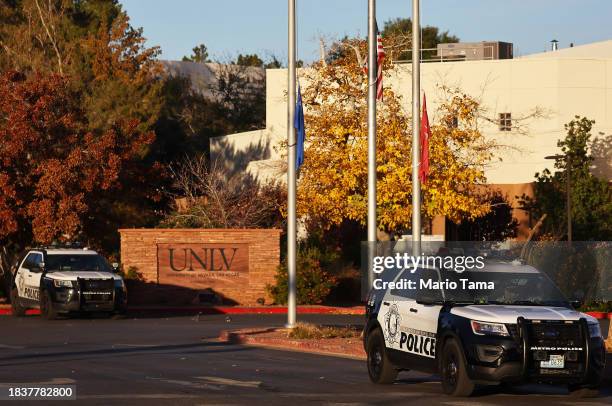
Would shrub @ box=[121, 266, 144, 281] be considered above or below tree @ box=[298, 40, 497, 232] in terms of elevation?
below

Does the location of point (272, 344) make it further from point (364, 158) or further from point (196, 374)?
point (364, 158)

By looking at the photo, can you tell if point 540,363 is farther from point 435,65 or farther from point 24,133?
point 435,65

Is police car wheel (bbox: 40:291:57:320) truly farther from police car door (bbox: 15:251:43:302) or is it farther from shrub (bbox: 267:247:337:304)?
shrub (bbox: 267:247:337:304)

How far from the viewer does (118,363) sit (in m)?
20.3

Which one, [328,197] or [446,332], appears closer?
Answer: [446,332]

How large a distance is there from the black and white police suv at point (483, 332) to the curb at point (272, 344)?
5.20 meters

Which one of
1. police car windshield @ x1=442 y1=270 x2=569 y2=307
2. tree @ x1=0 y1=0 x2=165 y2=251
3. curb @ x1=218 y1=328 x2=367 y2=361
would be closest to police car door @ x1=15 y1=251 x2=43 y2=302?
curb @ x1=218 y1=328 x2=367 y2=361

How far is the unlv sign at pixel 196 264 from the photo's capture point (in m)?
41.8

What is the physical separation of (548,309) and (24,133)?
2740cm

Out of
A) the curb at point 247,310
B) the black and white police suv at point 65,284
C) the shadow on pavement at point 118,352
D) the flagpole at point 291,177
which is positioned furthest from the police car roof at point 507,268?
the curb at point 247,310

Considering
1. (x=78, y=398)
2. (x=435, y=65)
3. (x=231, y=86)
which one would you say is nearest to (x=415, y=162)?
(x=78, y=398)

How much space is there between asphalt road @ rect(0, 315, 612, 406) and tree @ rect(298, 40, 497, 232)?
16.4 meters

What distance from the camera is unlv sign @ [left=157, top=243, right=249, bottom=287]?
4175 cm

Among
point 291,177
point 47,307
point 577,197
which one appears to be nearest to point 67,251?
point 47,307
